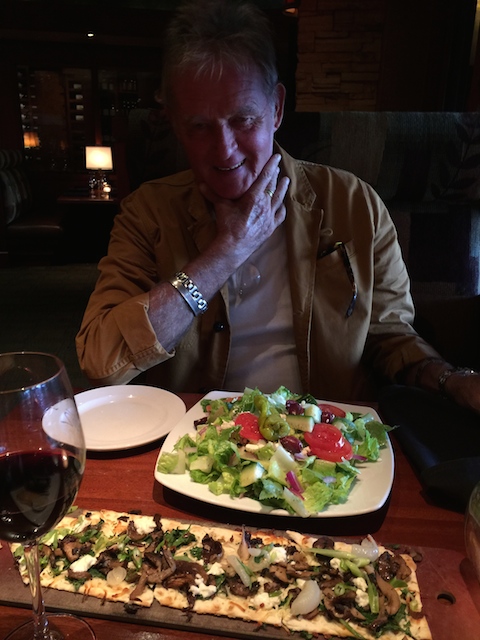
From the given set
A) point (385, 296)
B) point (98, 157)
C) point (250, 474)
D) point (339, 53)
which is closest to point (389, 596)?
point (250, 474)

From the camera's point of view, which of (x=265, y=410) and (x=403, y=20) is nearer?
A: (x=265, y=410)

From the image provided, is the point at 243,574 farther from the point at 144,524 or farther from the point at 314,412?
the point at 314,412

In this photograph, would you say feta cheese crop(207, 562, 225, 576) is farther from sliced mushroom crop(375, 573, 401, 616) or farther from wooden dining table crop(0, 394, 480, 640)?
sliced mushroom crop(375, 573, 401, 616)

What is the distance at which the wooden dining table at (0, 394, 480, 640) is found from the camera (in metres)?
0.58

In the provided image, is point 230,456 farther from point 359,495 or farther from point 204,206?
point 204,206

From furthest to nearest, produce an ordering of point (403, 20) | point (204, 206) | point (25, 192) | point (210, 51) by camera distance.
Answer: point (25, 192) → point (403, 20) → point (204, 206) → point (210, 51)

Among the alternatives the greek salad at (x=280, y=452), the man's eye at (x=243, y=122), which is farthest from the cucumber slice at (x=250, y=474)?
the man's eye at (x=243, y=122)

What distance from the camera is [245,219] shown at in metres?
1.31

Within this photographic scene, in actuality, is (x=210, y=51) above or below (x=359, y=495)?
above

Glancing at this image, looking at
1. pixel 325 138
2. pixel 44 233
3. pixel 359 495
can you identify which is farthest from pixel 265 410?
pixel 44 233

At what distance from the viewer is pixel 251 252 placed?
1.32 meters

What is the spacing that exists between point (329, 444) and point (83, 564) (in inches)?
16.7

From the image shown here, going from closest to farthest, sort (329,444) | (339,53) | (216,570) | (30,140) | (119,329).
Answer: (216,570)
(329,444)
(119,329)
(339,53)
(30,140)

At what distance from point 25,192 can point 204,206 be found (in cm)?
623
